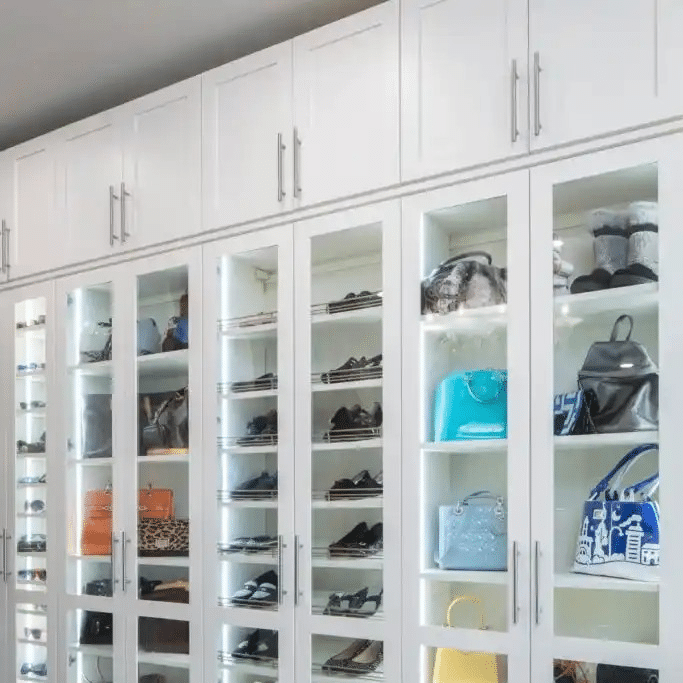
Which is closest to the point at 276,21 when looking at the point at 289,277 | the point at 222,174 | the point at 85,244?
the point at 222,174

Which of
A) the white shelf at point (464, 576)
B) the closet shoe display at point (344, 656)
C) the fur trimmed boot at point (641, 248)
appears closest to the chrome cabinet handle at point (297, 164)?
the fur trimmed boot at point (641, 248)

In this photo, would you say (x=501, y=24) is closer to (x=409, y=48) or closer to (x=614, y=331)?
(x=409, y=48)

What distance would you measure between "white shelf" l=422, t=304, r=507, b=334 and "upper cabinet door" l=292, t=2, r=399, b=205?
407 mm

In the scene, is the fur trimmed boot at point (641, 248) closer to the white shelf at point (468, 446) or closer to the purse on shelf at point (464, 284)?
the purse on shelf at point (464, 284)

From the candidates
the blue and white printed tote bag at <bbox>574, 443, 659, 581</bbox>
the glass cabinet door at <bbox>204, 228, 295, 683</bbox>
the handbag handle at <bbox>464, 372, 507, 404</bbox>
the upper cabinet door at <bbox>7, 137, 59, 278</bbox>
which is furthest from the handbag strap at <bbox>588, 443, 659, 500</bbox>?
the upper cabinet door at <bbox>7, 137, 59, 278</bbox>

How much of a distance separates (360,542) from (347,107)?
4.07ft

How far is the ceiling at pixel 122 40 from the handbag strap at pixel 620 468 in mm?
1570

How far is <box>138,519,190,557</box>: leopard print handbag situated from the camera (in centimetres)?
338

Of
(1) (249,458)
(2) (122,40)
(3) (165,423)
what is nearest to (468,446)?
(1) (249,458)

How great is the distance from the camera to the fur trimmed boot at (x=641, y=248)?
7.80ft

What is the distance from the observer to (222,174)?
330 centimetres

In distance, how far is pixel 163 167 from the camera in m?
3.50

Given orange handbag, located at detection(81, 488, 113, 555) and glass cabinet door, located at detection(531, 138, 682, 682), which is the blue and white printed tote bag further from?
orange handbag, located at detection(81, 488, 113, 555)

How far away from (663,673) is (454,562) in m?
0.61
